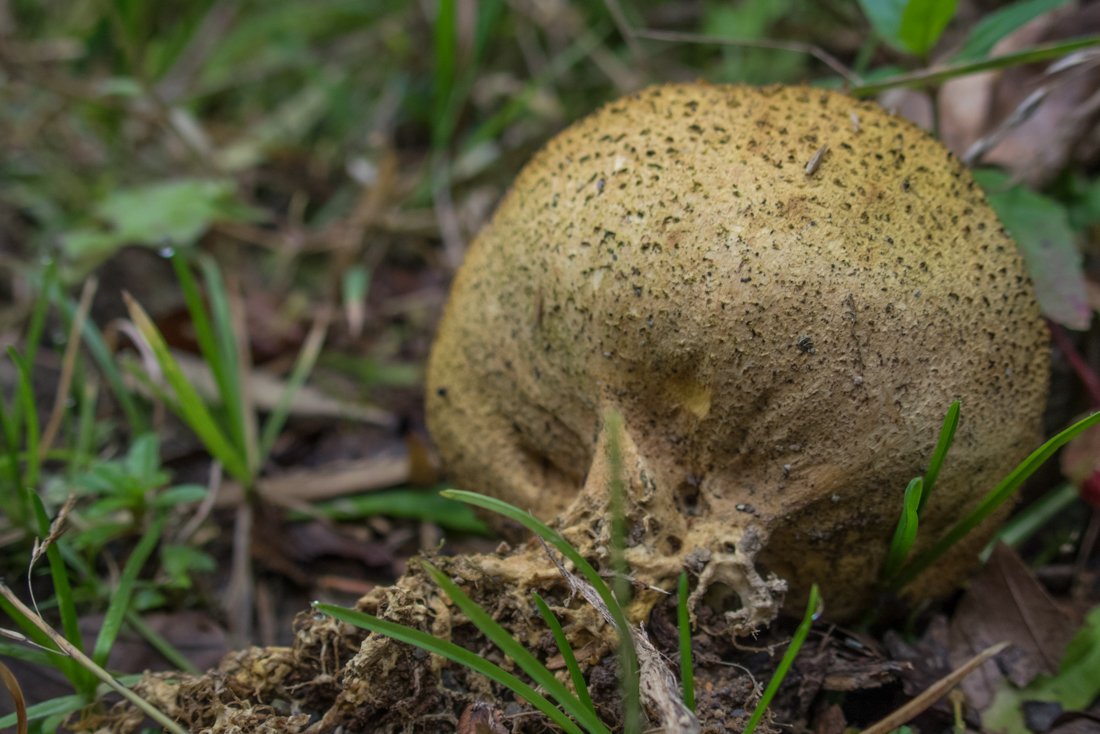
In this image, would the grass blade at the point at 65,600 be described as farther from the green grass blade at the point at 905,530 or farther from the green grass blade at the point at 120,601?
the green grass blade at the point at 905,530

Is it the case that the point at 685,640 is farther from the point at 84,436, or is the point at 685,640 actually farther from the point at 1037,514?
the point at 84,436

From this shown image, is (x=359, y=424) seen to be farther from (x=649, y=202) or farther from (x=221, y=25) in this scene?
(x=221, y=25)

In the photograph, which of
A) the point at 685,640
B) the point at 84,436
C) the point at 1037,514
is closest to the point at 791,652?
the point at 685,640

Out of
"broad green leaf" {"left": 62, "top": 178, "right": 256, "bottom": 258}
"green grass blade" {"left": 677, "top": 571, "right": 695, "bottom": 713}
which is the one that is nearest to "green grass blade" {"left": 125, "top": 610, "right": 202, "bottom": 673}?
"green grass blade" {"left": 677, "top": 571, "right": 695, "bottom": 713}

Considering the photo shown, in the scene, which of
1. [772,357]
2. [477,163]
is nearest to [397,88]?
[477,163]

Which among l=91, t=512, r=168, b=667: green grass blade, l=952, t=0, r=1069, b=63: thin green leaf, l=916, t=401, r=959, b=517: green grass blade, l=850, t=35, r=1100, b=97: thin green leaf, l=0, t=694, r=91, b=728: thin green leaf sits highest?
l=952, t=0, r=1069, b=63: thin green leaf

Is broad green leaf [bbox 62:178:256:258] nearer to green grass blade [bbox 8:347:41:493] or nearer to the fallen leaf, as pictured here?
green grass blade [bbox 8:347:41:493]
